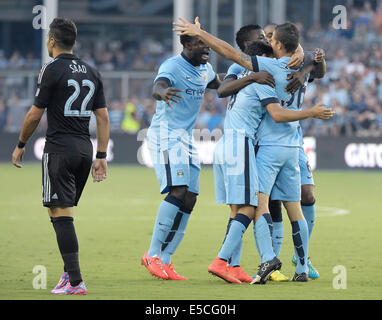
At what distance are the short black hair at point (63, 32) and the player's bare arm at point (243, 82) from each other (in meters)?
1.44

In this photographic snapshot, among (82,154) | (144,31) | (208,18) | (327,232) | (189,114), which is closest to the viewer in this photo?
(82,154)

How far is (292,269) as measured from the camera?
8.58m

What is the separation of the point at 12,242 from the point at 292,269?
11.4ft

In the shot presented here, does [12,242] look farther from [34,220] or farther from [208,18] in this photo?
[208,18]

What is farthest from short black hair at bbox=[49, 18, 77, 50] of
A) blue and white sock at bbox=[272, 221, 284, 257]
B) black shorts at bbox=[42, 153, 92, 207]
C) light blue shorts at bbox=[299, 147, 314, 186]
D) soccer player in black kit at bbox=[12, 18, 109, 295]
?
blue and white sock at bbox=[272, 221, 284, 257]

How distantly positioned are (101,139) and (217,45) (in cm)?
123

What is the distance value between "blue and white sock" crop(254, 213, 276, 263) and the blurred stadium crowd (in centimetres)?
1654

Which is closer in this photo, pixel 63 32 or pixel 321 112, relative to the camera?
pixel 63 32

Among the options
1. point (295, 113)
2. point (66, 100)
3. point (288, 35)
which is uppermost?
point (288, 35)

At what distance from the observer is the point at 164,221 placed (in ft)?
26.8

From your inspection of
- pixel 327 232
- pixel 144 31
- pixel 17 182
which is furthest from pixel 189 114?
pixel 144 31

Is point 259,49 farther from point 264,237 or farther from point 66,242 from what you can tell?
point 66,242

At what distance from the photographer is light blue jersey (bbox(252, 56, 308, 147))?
24.9 ft

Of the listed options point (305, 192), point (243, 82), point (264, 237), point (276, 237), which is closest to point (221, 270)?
point (264, 237)
